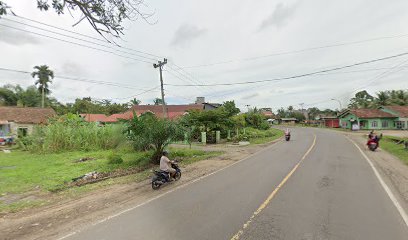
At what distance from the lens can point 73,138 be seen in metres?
25.7

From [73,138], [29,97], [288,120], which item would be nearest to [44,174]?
[73,138]

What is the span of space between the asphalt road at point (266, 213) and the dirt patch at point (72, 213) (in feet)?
1.89

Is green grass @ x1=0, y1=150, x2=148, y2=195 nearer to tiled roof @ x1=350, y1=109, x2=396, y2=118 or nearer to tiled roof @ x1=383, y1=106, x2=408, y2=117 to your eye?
tiled roof @ x1=350, y1=109, x2=396, y2=118

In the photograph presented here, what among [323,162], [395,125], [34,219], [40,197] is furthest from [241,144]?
[395,125]

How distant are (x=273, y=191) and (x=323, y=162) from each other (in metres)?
8.01

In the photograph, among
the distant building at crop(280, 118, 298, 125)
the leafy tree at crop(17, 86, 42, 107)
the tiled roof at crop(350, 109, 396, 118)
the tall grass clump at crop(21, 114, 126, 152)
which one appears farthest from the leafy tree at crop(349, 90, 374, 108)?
the leafy tree at crop(17, 86, 42, 107)

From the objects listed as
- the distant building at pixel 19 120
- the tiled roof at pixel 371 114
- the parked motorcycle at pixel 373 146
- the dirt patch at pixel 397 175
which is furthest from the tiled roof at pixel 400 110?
the distant building at pixel 19 120

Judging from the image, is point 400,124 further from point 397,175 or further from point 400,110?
point 397,175

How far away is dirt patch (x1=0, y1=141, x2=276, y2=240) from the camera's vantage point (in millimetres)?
6539

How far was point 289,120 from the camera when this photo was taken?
4855 inches

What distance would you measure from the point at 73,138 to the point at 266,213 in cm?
2297

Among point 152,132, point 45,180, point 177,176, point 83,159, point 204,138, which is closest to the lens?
point 177,176

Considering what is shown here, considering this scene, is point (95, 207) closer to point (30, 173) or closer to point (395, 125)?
point (30, 173)

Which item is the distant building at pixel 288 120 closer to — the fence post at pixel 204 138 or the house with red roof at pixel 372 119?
the house with red roof at pixel 372 119
